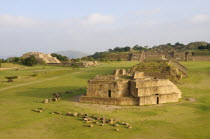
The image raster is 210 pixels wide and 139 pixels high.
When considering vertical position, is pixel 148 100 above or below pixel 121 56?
below

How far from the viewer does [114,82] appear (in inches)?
721

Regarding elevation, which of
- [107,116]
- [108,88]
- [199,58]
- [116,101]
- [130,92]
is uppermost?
[199,58]

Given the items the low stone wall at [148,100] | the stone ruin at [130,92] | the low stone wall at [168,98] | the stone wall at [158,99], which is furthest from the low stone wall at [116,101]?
the low stone wall at [168,98]

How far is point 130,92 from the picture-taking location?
18.4 m

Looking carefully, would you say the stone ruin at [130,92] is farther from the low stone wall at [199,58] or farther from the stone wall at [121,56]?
the stone wall at [121,56]

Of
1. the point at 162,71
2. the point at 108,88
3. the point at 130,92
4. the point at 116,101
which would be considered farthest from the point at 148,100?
the point at 162,71

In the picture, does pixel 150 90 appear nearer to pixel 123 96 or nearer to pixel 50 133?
pixel 123 96

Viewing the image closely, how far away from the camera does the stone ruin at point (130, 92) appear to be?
1756 centimetres

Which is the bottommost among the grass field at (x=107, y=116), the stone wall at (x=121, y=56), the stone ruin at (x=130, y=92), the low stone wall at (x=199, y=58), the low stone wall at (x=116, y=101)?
the grass field at (x=107, y=116)

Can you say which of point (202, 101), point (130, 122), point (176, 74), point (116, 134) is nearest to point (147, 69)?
point (176, 74)

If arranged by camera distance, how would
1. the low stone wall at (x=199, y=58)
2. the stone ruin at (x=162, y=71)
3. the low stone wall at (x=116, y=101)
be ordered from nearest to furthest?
the low stone wall at (x=116, y=101) < the stone ruin at (x=162, y=71) < the low stone wall at (x=199, y=58)

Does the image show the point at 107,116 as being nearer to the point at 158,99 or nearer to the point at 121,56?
the point at 158,99

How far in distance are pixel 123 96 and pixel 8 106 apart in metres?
10.1

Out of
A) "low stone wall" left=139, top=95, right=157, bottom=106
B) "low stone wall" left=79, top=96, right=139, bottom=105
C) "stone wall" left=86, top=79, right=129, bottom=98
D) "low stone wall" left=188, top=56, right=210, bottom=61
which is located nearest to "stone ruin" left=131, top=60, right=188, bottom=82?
"low stone wall" left=139, top=95, right=157, bottom=106
